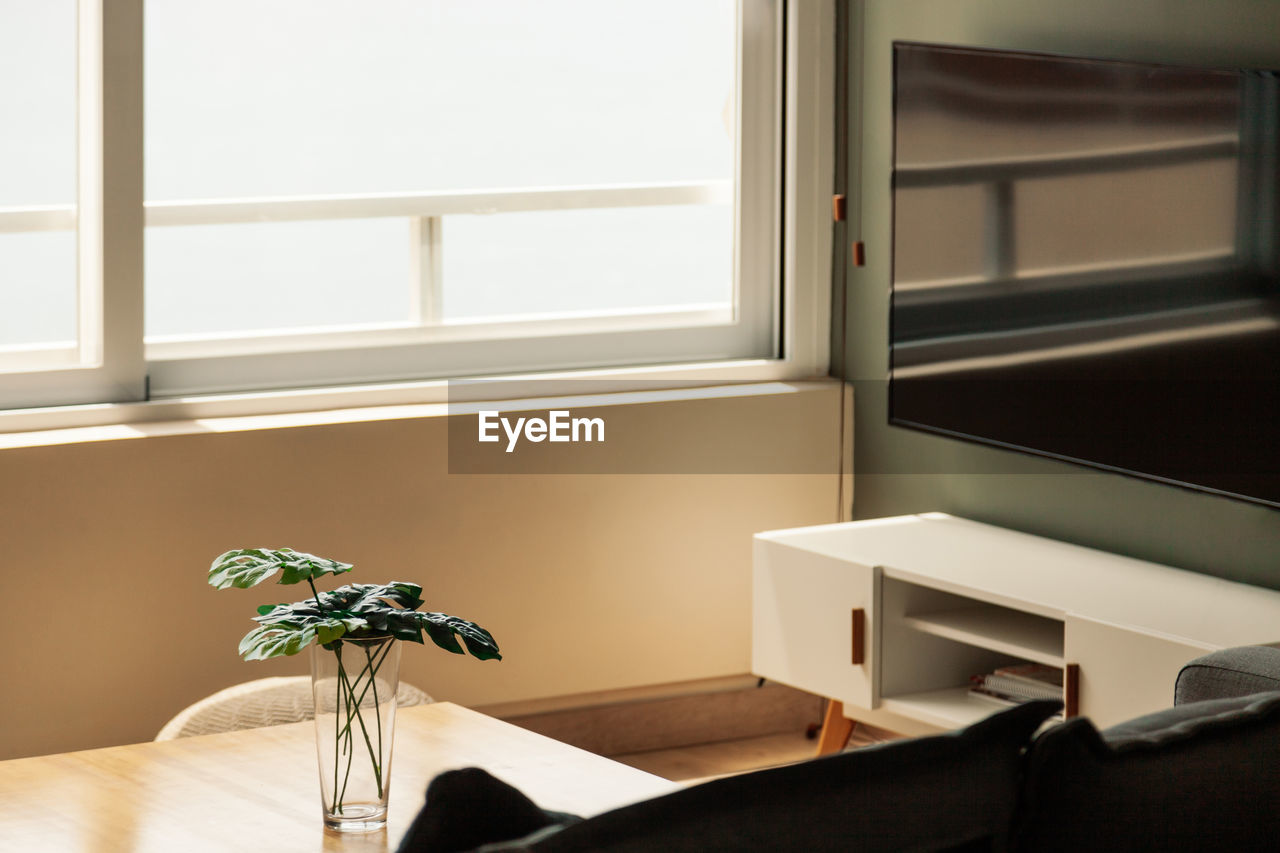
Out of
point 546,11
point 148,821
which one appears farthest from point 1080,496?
point 148,821

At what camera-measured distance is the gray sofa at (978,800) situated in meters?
1.17

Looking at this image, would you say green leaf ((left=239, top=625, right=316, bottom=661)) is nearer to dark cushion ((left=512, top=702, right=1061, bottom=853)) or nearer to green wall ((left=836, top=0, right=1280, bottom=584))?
dark cushion ((left=512, top=702, right=1061, bottom=853))

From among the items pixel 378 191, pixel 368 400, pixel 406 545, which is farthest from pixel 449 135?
pixel 406 545

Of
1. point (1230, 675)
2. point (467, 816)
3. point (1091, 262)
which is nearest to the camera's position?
point (467, 816)

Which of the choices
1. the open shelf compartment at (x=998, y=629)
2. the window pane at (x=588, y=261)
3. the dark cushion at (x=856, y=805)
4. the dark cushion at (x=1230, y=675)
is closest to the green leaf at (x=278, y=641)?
the dark cushion at (x=856, y=805)

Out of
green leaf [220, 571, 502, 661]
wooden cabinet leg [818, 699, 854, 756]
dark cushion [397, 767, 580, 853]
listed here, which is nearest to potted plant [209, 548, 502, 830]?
green leaf [220, 571, 502, 661]

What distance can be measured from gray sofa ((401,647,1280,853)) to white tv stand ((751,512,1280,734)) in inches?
71.8

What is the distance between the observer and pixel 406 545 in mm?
3980

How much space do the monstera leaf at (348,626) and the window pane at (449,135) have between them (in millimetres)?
2072

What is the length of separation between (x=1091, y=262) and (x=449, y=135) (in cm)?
155

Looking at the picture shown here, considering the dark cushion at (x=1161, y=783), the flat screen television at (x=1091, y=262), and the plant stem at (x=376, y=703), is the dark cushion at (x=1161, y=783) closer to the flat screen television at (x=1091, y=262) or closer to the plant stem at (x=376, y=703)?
the plant stem at (x=376, y=703)

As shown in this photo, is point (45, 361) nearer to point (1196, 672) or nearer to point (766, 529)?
point (766, 529)

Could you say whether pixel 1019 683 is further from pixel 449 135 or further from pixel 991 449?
pixel 449 135

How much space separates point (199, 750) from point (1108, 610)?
5.78ft
